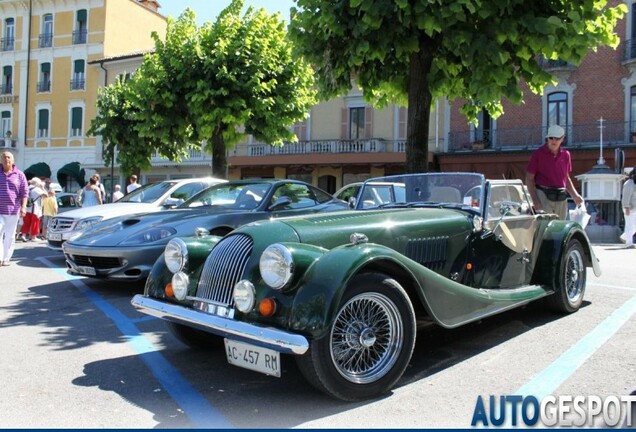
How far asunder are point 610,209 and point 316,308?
19.9 m

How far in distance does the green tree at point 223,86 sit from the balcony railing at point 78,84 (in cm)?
2484

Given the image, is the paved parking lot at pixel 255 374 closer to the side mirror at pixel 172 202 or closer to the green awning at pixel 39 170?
the side mirror at pixel 172 202

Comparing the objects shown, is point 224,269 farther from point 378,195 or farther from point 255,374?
point 378,195

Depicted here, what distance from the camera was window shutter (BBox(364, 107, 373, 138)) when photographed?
95.9ft

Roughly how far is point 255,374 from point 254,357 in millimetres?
709

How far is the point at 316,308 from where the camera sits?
10.6ft

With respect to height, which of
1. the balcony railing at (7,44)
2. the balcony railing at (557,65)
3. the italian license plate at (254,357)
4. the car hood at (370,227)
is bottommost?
the italian license plate at (254,357)

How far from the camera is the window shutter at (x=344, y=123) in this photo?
29.7 m

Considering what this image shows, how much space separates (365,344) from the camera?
347 cm

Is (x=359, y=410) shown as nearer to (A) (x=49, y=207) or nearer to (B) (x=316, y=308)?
(B) (x=316, y=308)

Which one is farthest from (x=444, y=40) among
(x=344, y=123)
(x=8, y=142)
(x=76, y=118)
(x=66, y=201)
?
(x=8, y=142)

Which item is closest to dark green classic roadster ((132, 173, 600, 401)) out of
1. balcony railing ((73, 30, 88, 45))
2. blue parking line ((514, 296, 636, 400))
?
blue parking line ((514, 296, 636, 400))

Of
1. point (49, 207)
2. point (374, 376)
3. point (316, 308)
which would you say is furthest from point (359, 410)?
point (49, 207)

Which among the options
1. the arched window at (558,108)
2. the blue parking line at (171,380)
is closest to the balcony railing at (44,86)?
the arched window at (558,108)
